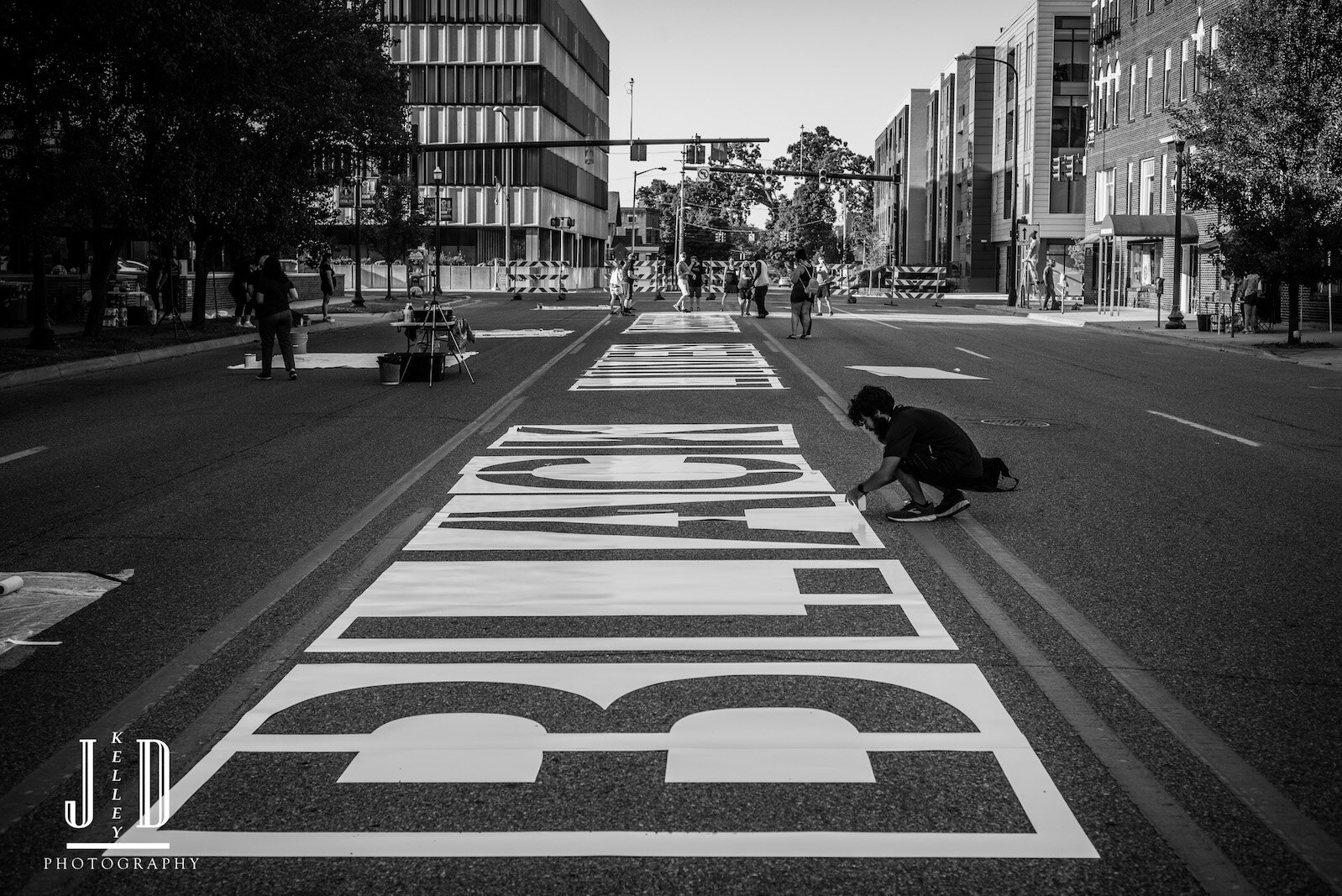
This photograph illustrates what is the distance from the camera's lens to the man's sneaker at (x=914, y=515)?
895 cm

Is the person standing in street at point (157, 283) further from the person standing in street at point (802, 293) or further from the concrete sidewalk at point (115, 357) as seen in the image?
the person standing in street at point (802, 293)

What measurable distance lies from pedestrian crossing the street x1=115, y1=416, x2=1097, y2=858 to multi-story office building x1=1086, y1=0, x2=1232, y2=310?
123 feet

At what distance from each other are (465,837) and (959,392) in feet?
48.4

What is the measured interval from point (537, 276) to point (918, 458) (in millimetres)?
57162

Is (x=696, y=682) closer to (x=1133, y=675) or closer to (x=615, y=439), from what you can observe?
(x=1133, y=675)

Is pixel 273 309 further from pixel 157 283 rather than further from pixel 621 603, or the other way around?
pixel 157 283

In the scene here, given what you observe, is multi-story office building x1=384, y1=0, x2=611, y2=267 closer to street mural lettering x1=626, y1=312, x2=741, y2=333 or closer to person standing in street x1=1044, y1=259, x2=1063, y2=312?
person standing in street x1=1044, y1=259, x2=1063, y2=312

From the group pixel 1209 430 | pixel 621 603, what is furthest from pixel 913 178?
pixel 621 603

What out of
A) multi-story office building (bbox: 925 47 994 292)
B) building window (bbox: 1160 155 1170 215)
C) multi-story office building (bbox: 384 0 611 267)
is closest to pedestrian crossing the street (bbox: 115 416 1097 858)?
building window (bbox: 1160 155 1170 215)

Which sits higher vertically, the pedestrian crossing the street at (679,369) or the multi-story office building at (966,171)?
the multi-story office building at (966,171)

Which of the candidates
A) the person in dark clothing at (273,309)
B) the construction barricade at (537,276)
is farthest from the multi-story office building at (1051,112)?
the person in dark clothing at (273,309)

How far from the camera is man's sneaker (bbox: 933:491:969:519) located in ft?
29.7

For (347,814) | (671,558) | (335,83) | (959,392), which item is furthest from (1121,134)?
(347,814)

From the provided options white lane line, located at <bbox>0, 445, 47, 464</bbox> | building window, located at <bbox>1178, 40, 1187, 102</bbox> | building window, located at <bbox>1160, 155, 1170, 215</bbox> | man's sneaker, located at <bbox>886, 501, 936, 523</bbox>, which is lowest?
white lane line, located at <bbox>0, 445, 47, 464</bbox>
